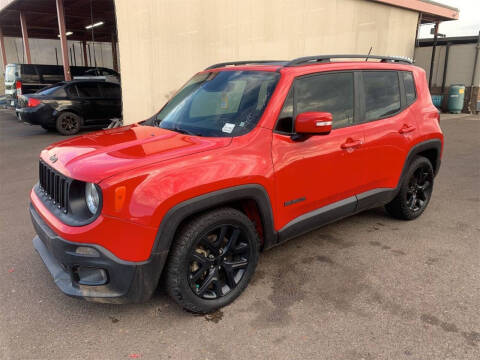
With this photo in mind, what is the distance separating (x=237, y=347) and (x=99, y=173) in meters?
1.41

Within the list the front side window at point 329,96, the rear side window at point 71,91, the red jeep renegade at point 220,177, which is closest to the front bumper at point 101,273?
the red jeep renegade at point 220,177

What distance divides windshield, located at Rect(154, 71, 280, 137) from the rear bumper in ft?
27.4

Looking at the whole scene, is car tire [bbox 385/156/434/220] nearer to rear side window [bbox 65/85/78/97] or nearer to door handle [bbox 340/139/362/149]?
door handle [bbox 340/139/362/149]

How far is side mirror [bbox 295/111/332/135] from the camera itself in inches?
111

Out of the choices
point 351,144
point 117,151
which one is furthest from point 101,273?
point 351,144

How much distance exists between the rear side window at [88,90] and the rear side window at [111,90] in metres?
0.21

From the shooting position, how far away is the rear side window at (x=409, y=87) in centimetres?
412

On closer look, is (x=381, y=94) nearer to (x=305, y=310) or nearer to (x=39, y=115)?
(x=305, y=310)

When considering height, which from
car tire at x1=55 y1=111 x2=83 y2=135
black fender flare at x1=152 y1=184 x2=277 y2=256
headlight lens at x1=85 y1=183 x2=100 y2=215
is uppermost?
headlight lens at x1=85 y1=183 x2=100 y2=215

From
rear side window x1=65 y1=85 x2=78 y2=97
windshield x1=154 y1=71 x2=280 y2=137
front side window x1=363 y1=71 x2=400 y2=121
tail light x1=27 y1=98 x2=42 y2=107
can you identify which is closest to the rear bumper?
tail light x1=27 y1=98 x2=42 y2=107

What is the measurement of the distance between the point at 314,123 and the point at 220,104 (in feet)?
3.00

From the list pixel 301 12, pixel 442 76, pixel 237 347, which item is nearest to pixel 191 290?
pixel 237 347

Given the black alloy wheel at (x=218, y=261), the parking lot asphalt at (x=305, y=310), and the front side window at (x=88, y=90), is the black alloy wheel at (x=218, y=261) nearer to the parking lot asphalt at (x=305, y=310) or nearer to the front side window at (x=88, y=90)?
the parking lot asphalt at (x=305, y=310)

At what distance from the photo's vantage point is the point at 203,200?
2.52 meters
